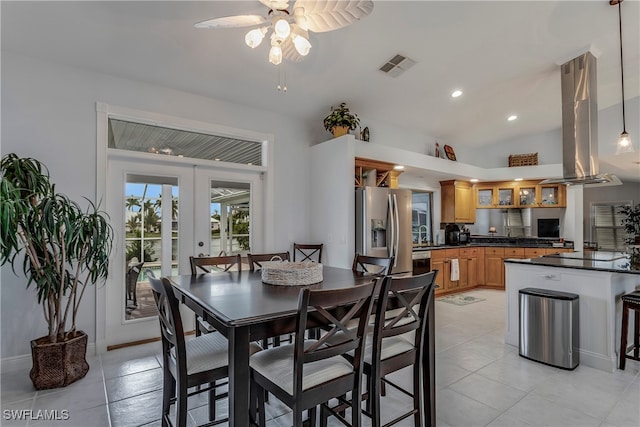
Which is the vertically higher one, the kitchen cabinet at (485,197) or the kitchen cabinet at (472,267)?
the kitchen cabinet at (485,197)

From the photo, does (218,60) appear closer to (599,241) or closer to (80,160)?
(80,160)

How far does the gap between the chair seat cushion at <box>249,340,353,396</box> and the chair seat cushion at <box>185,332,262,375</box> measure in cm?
17

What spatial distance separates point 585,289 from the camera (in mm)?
2980

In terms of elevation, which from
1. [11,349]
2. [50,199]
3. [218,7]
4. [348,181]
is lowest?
[11,349]

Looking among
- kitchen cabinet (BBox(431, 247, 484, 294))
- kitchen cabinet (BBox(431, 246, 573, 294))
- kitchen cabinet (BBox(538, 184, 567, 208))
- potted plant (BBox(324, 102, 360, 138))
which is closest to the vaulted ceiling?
potted plant (BBox(324, 102, 360, 138))

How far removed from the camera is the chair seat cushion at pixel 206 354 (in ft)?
5.43

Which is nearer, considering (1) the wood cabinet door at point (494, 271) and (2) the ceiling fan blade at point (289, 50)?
(2) the ceiling fan blade at point (289, 50)

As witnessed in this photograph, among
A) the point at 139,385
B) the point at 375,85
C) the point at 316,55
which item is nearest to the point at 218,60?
the point at 316,55

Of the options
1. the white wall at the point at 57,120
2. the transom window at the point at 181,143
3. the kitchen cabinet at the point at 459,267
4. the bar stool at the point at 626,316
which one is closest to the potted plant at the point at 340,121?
the transom window at the point at 181,143

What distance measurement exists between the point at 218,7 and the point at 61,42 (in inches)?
57.0

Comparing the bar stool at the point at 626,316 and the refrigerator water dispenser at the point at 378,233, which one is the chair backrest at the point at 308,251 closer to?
the refrigerator water dispenser at the point at 378,233

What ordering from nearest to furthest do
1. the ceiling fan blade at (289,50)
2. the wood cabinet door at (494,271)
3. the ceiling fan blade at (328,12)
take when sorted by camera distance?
the ceiling fan blade at (328,12) < the ceiling fan blade at (289,50) < the wood cabinet door at (494,271)

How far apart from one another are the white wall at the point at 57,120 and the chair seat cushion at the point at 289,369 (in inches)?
97.2

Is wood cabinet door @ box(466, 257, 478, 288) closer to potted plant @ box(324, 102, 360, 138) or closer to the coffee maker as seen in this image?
the coffee maker
